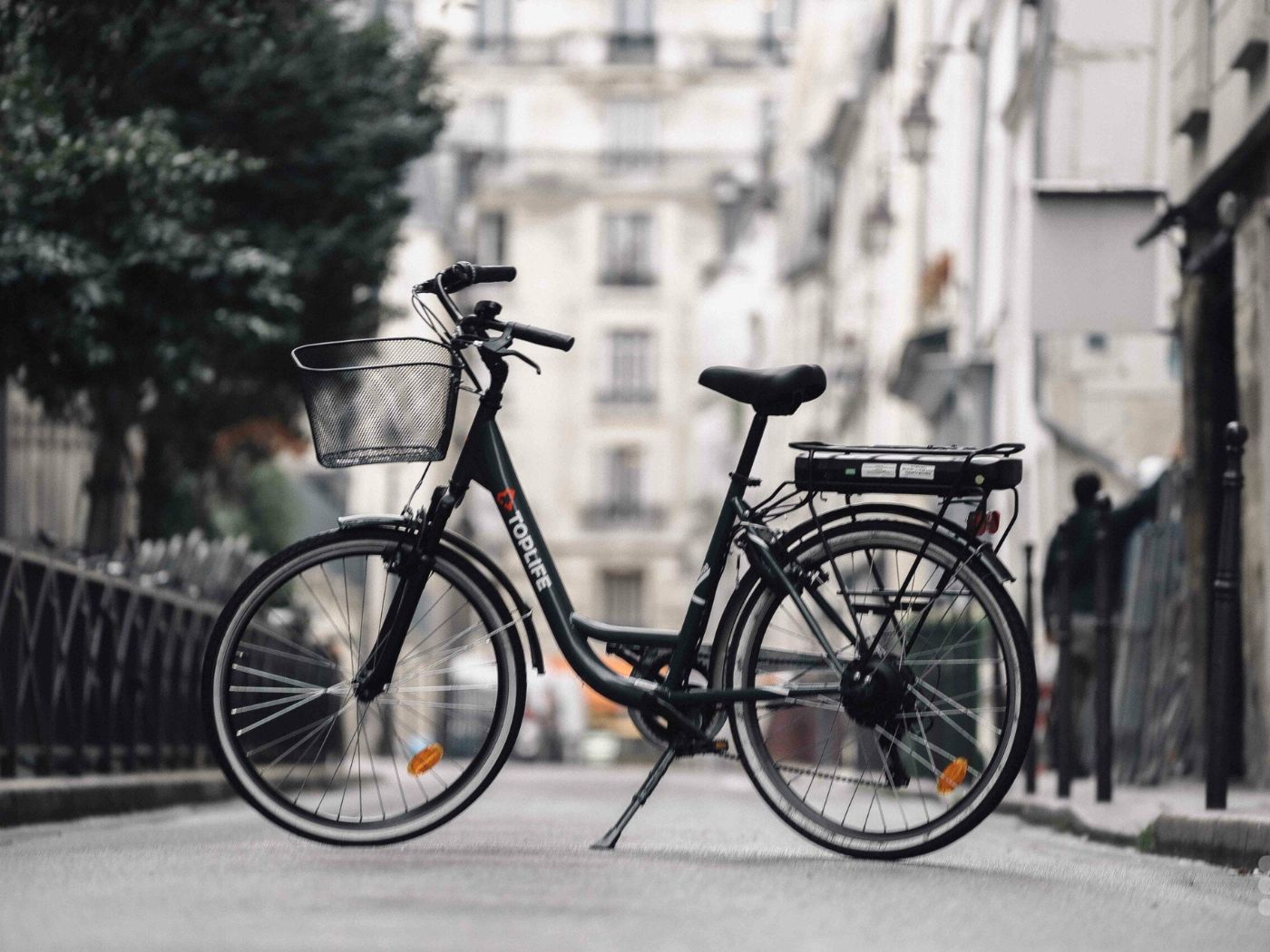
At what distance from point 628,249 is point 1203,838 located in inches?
2338

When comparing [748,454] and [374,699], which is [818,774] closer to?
[748,454]

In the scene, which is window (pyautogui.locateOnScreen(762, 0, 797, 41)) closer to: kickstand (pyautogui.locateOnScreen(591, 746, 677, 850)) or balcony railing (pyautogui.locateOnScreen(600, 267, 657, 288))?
balcony railing (pyautogui.locateOnScreen(600, 267, 657, 288))

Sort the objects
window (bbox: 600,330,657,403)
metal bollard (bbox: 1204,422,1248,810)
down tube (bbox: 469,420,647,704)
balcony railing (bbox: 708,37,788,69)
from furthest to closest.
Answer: balcony railing (bbox: 708,37,788,69) < window (bbox: 600,330,657,403) < metal bollard (bbox: 1204,422,1248,810) < down tube (bbox: 469,420,647,704)

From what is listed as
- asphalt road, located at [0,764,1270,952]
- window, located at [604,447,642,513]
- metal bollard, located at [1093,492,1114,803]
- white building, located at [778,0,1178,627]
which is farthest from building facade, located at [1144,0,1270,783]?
window, located at [604,447,642,513]

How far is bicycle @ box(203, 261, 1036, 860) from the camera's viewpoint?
5926 mm

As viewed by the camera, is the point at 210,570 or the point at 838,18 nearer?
the point at 210,570

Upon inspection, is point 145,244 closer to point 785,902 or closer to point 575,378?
point 785,902

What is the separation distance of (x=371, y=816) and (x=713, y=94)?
62824 millimetres

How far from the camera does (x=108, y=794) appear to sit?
10.6m

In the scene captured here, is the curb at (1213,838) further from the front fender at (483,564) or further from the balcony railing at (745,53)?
the balcony railing at (745,53)

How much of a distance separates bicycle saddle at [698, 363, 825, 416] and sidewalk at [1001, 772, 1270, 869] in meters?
1.94

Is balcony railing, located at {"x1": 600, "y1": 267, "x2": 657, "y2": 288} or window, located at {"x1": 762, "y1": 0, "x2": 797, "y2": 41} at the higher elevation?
window, located at {"x1": 762, "y1": 0, "x2": 797, "y2": 41}

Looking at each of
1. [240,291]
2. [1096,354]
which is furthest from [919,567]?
[1096,354]

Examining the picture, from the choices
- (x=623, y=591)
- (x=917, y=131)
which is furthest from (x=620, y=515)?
(x=917, y=131)
